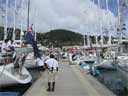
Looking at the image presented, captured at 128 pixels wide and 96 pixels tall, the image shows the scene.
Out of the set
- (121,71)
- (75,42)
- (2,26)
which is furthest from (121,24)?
(75,42)

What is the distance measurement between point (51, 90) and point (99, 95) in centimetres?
308

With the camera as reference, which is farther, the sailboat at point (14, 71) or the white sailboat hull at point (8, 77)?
the sailboat at point (14, 71)

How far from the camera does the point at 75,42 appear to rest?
128 metres

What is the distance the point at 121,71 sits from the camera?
1673 cm

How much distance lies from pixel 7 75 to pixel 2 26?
11.8 m

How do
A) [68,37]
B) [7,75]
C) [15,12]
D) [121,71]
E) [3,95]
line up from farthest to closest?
[68,37] → [15,12] → [7,75] → [121,71] → [3,95]

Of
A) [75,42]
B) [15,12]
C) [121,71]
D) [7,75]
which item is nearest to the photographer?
[121,71]

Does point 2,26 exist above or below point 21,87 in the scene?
above

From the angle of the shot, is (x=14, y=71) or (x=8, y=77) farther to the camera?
(x=14, y=71)

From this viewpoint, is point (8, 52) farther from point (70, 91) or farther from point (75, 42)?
point (75, 42)

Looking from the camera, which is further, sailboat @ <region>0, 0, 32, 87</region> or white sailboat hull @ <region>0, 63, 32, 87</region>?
sailboat @ <region>0, 0, 32, 87</region>

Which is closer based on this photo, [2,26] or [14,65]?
[14,65]

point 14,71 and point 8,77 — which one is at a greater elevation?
point 14,71

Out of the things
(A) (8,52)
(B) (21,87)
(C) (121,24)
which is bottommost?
(B) (21,87)
